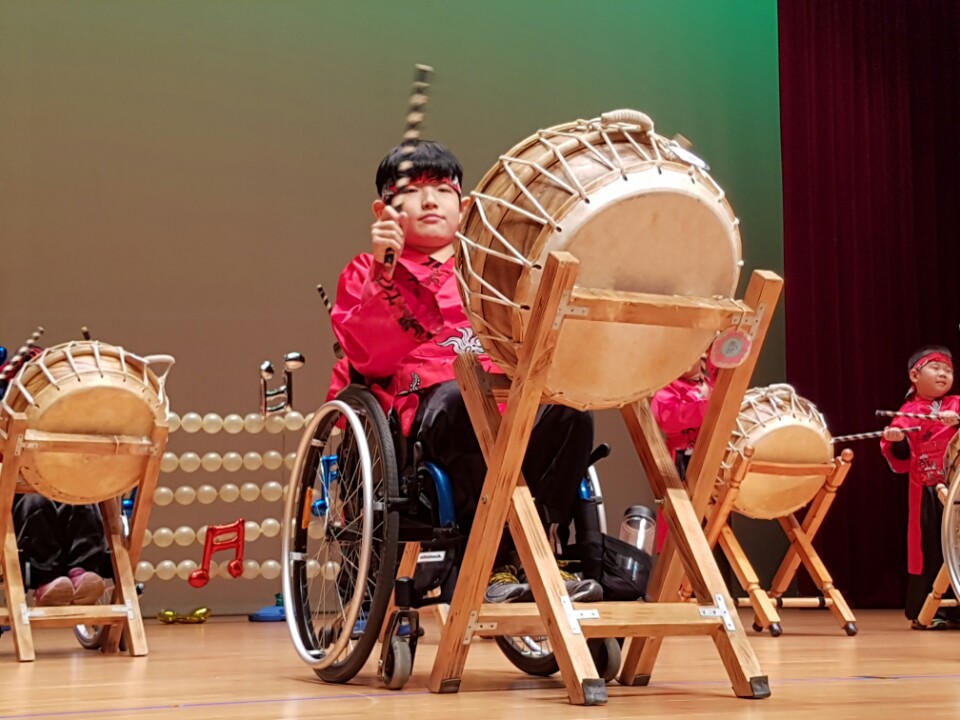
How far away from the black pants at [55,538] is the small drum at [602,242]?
7.99ft

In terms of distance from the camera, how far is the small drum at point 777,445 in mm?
4238

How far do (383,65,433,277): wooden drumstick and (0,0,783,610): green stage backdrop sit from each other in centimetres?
298

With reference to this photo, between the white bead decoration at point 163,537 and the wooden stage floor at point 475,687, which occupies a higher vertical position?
the wooden stage floor at point 475,687

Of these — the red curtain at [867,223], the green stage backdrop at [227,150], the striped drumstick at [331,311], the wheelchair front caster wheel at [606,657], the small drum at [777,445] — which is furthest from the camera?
the red curtain at [867,223]

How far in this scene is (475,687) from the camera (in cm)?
231

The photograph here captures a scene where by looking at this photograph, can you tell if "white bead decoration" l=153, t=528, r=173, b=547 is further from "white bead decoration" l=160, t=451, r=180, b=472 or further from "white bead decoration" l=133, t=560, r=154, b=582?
"white bead decoration" l=160, t=451, r=180, b=472

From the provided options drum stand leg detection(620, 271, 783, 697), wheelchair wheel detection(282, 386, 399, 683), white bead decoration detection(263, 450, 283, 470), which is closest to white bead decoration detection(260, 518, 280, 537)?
white bead decoration detection(263, 450, 283, 470)

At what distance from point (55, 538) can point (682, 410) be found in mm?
2388

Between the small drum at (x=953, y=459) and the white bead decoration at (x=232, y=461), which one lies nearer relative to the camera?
the small drum at (x=953, y=459)

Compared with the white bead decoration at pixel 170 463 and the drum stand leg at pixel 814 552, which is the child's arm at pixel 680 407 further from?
the white bead decoration at pixel 170 463

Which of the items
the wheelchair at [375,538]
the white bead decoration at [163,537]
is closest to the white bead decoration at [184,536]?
the white bead decoration at [163,537]

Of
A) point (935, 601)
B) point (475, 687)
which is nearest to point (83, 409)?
point (475, 687)

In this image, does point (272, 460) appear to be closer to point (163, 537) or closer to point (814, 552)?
point (163, 537)

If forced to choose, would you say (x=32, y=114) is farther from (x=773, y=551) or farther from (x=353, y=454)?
(x=773, y=551)
